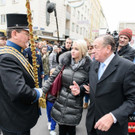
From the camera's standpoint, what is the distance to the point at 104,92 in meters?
1.54

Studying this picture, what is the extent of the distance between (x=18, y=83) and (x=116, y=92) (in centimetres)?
107

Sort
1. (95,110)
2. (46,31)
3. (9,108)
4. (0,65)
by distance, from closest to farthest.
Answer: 1. (0,65)
2. (9,108)
3. (95,110)
4. (46,31)

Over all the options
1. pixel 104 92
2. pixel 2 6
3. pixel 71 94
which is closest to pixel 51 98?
pixel 71 94

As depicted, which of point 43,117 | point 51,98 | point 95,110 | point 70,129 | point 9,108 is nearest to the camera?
point 9,108

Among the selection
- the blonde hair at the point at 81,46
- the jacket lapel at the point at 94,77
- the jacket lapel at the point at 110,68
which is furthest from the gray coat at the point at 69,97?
the jacket lapel at the point at 110,68

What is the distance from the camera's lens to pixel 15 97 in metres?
1.28

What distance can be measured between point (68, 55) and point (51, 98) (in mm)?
957

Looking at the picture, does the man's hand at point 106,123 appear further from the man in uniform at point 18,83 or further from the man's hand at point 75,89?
the man in uniform at point 18,83

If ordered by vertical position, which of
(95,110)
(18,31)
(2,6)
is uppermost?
(2,6)

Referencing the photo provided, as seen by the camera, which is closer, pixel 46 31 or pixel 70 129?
pixel 70 129

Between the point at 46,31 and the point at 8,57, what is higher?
the point at 46,31

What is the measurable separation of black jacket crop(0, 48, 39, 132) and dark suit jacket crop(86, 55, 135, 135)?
0.78m

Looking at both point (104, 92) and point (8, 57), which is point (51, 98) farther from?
point (8, 57)

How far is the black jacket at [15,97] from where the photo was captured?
4.17 ft
